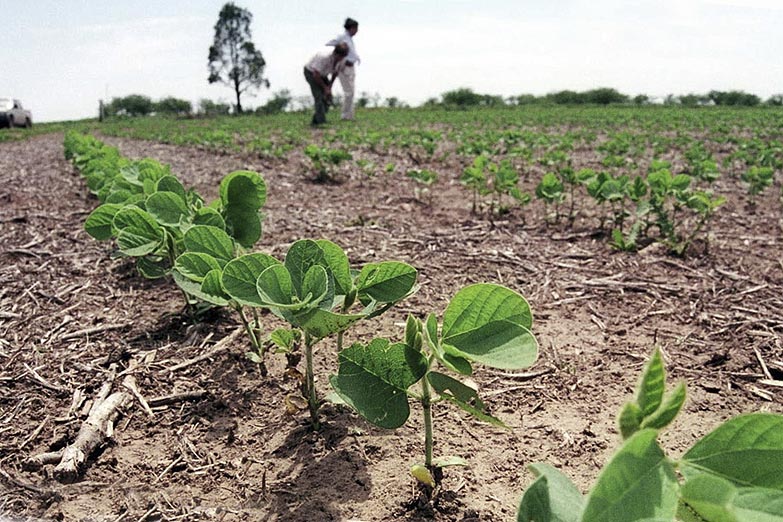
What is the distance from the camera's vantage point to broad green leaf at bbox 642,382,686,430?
23.9 inches

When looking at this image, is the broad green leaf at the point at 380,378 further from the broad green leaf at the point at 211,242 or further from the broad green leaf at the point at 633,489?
the broad green leaf at the point at 211,242

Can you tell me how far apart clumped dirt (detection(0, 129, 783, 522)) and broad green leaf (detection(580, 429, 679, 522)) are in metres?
0.80

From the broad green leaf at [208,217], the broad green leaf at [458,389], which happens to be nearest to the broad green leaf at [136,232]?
the broad green leaf at [208,217]

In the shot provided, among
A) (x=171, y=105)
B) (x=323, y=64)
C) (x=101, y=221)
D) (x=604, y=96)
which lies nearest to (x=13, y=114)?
(x=323, y=64)

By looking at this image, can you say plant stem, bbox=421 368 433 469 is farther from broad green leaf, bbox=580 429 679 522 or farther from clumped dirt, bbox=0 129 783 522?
broad green leaf, bbox=580 429 679 522

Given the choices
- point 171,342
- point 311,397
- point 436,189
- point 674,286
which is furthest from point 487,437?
point 436,189

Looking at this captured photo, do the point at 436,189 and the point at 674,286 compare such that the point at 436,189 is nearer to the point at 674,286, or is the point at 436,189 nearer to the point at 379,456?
the point at 674,286

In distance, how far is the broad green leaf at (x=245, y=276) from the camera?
1184 millimetres

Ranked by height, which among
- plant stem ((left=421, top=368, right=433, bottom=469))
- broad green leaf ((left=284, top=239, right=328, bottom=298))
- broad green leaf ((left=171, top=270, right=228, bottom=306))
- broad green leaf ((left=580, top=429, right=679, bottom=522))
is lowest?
plant stem ((left=421, top=368, right=433, bottom=469))

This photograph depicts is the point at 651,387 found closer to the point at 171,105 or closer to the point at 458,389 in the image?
the point at 458,389

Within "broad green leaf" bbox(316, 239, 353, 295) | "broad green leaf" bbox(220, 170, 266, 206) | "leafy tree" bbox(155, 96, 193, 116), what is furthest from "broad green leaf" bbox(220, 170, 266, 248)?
"leafy tree" bbox(155, 96, 193, 116)

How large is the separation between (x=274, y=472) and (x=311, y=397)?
0.21 meters

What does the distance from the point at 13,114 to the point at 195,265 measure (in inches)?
1183

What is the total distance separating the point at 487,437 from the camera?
5.32 ft
